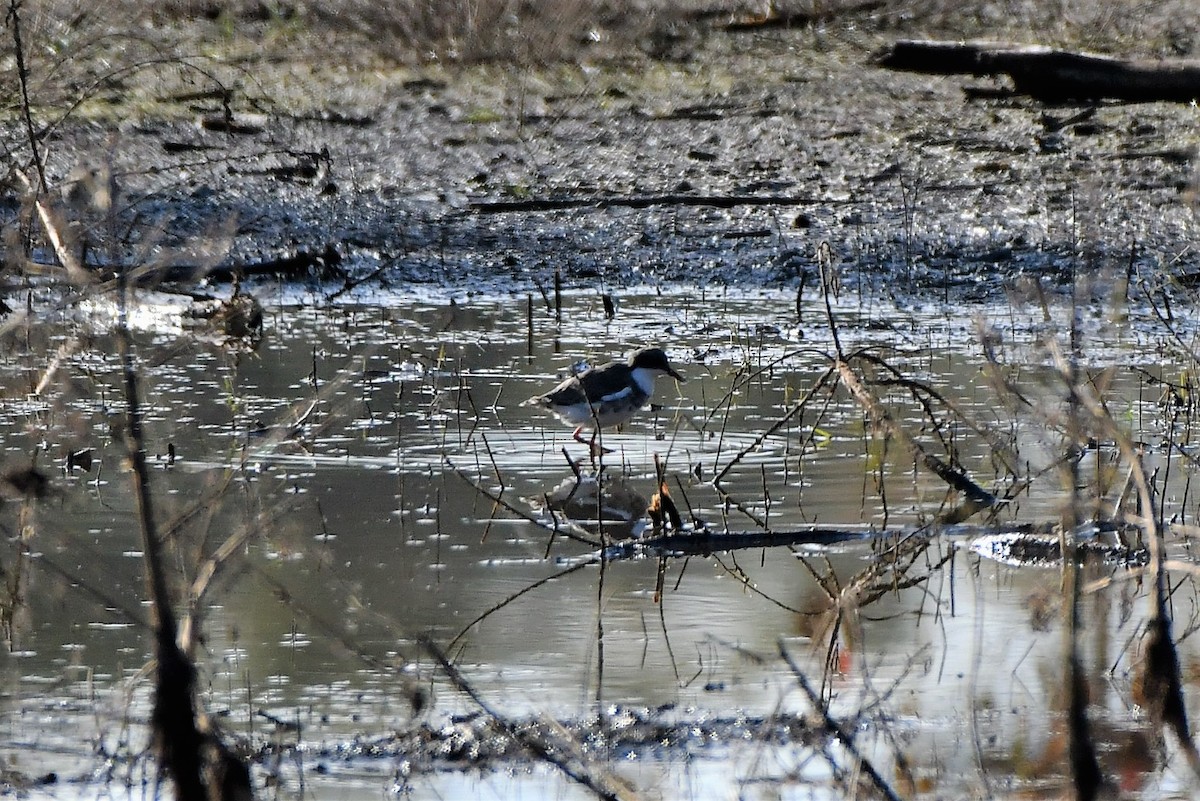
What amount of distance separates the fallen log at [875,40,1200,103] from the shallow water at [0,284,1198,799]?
4771 mm

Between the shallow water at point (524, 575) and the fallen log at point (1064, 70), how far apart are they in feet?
15.7

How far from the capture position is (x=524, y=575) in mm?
5922

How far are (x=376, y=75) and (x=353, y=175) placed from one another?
3992mm

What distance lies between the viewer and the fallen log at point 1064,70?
46.0 feet

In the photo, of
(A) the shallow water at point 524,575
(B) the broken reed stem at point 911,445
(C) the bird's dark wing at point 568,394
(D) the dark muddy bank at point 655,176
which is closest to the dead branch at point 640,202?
(D) the dark muddy bank at point 655,176

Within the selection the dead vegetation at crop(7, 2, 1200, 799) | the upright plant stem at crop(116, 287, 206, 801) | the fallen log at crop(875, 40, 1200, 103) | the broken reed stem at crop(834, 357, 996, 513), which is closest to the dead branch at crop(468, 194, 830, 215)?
the dead vegetation at crop(7, 2, 1200, 799)

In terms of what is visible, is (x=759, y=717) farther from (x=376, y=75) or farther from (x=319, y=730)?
(x=376, y=75)

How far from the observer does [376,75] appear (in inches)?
676

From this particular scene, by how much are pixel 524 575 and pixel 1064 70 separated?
983cm

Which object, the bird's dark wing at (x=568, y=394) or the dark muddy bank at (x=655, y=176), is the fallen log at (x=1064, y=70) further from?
the bird's dark wing at (x=568, y=394)

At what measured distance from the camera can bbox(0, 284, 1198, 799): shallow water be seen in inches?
174

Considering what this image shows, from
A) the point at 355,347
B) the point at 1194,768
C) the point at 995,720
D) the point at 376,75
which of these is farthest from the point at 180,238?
the point at 1194,768

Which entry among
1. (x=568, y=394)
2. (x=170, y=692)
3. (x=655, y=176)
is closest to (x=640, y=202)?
(x=655, y=176)

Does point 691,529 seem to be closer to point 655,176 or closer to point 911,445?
point 911,445
